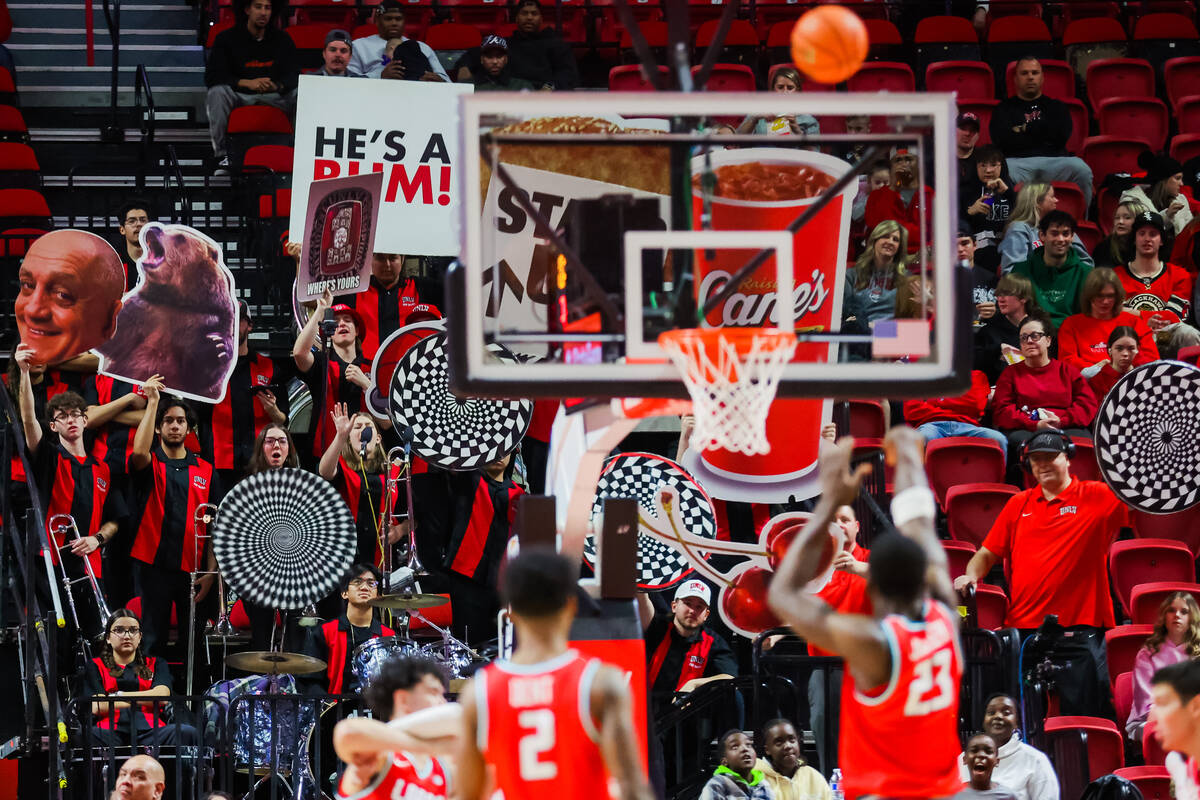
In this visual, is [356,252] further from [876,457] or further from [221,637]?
[876,457]

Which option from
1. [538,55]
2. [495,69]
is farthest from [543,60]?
[495,69]

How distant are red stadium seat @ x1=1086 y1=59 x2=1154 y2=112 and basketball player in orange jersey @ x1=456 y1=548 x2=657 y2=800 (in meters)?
12.2

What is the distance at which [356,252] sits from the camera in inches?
467

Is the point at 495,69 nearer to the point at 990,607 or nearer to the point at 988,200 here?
the point at 988,200

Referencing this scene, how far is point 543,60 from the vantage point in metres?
15.4

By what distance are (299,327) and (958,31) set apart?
23.3ft

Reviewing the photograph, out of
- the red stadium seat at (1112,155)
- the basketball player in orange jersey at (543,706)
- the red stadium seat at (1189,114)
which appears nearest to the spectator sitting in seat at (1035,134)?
the red stadium seat at (1112,155)

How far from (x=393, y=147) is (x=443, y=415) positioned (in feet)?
7.95

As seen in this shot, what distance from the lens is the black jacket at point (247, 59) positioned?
1497cm

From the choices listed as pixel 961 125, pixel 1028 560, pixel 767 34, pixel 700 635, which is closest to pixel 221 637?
pixel 700 635

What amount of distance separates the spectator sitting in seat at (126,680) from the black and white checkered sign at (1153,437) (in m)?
5.41

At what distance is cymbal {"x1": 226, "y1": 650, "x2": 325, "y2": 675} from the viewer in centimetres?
1013

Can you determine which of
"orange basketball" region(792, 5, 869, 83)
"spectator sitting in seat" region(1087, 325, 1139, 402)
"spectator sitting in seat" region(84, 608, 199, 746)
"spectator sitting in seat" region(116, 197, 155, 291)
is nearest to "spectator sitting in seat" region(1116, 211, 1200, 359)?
"spectator sitting in seat" region(1087, 325, 1139, 402)

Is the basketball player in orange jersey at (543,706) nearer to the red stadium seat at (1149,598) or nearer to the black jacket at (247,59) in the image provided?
the red stadium seat at (1149,598)
